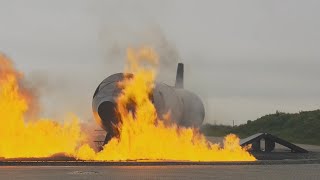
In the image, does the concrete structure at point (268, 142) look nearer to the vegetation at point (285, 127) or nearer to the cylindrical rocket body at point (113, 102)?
the cylindrical rocket body at point (113, 102)

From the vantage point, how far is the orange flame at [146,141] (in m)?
31.6

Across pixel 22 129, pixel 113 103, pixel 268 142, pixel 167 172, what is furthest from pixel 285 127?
pixel 167 172

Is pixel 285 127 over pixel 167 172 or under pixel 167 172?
over

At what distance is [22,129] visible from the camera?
32.7 meters

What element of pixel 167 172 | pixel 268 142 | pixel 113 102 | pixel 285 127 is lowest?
pixel 167 172

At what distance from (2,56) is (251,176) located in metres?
17.0

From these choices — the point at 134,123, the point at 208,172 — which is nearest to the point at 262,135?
the point at 134,123

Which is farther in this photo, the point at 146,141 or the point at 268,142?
the point at 268,142

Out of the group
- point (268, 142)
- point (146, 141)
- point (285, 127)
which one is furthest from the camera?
point (285, 127)

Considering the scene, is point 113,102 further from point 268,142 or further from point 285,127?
point 285,127

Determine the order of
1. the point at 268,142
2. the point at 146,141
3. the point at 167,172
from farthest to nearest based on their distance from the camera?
the point at 268,142 < the point at 146,141 < the point at 167,172

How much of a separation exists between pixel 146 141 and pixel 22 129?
6.72 m

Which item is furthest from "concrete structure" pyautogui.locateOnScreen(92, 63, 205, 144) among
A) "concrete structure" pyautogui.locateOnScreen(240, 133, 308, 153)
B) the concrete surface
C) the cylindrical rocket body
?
the concrete surface

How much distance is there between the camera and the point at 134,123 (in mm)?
32656
